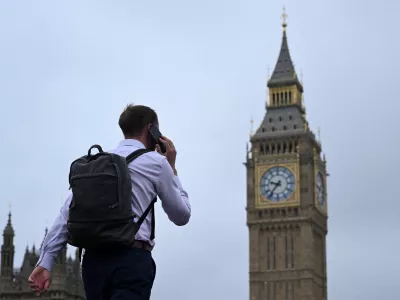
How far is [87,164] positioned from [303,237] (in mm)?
82056

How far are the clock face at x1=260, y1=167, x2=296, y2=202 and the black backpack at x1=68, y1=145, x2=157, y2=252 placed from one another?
81860mm

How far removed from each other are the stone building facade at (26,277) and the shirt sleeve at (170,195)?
5907cm

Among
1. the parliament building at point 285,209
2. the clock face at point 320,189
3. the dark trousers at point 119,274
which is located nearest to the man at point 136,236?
the dark trousers at point 119,274

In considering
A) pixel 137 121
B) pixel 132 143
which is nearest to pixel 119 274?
pixel 132 143

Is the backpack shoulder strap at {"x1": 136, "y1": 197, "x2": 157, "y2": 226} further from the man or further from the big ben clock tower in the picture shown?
the big ben clock tower

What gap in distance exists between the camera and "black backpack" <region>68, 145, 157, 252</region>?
585 cm

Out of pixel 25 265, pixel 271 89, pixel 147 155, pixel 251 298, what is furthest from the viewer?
pixel 271 89

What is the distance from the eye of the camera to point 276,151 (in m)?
89.0

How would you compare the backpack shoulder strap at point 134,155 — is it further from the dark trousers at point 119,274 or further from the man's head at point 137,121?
the dark trousers at point 119,274

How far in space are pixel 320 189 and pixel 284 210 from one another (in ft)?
16.4

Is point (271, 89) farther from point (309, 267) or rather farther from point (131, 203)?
point (131, 203)

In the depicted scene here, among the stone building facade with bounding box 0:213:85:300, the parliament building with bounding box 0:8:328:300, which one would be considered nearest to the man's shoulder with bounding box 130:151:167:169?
the stone building facade with bounding box 0:213:85:300

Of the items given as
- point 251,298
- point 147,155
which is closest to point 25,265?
point 251,298

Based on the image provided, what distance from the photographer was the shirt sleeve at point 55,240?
6.21 meters
